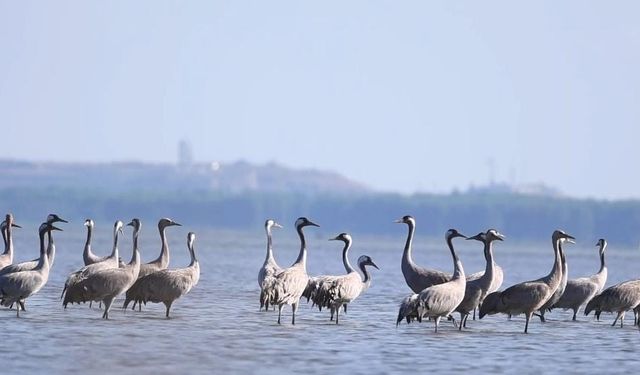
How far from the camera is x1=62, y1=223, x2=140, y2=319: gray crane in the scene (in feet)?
78.5

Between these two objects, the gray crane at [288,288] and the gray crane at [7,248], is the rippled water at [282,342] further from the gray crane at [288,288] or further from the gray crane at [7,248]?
the gray crane at [7,248]

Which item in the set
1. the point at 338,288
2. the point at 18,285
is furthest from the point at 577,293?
the point at 18,285

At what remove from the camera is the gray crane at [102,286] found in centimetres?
2392

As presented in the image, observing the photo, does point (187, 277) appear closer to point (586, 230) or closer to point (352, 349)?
point (352, 349)

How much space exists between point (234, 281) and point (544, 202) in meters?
134

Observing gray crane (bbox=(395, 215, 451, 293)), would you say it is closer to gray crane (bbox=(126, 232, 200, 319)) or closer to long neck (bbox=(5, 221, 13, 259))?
gray crane (bbox=(126, 232, 200, 319))

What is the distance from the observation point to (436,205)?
182000 mm

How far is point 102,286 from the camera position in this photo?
2389cm

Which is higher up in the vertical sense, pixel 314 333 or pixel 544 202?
pixel 544 202

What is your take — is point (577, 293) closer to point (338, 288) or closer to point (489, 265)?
point (489, 265)

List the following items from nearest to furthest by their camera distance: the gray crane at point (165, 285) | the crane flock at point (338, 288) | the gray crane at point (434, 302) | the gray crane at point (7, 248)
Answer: the gray crane at point (434, 302)
the crane flock at point (338, 288)
the gray crane at point (165, 285)
the gray crane at point (7, 248)

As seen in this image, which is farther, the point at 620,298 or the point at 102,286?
the point at 620,298

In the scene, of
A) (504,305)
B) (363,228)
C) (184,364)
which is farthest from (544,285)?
(363,228)

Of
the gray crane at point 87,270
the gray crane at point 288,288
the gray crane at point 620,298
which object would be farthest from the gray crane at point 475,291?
the gray crane at point 87,270
